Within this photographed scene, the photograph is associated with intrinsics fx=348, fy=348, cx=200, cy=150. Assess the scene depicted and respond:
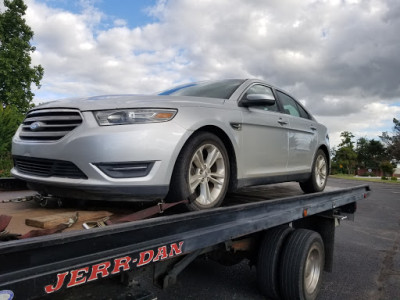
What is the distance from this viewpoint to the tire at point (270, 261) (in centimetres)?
335

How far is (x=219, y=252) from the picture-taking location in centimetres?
310

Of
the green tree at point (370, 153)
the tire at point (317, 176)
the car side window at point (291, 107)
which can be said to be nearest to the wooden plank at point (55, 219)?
the car side window at point (291, 107)

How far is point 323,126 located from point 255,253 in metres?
2.51

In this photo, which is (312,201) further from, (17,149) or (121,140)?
(17,149)

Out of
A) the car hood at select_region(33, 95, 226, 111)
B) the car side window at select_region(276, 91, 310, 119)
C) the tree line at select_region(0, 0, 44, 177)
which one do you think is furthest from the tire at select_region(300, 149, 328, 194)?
the tree line at select_region(0, 0, 44, 177)

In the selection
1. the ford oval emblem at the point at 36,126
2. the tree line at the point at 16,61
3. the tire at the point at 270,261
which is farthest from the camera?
the tree line at the point at 16,61

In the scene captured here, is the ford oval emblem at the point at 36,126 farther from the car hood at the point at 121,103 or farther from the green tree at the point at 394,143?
the green tree at the point at 394,143

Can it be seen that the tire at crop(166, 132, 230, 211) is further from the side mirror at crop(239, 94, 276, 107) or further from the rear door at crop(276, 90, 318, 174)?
the rear door at crop(276, 90, 318, 174)

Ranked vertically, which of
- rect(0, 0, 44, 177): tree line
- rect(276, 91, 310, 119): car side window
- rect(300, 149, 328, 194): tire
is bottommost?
rect(300, 149, 328, 194): tire

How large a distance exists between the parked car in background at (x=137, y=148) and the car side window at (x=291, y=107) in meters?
1.21

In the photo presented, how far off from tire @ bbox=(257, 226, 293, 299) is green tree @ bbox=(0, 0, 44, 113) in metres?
21.6

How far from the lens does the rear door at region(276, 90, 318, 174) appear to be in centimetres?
408

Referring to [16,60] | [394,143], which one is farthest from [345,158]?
[16,60]

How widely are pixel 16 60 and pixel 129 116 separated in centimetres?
2310
